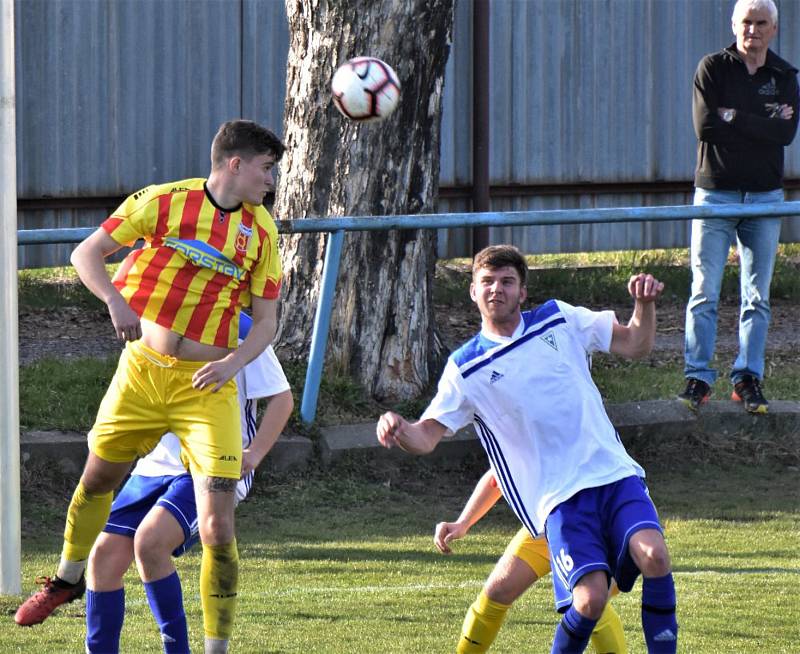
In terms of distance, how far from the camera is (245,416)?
6020mm

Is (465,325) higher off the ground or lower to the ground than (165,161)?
lower

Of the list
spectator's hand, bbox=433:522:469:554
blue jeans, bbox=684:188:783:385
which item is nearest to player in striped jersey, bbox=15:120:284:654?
spectator's hand, bbox=433:522:469:554

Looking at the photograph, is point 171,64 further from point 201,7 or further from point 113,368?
point 113,368

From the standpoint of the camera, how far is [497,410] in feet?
17.5

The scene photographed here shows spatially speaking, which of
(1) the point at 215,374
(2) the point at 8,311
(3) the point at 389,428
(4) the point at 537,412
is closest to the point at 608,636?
(4) the point at 537,412

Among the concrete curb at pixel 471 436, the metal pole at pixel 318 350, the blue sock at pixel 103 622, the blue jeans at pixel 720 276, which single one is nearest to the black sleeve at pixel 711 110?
the blue jeans at pixel 720 276

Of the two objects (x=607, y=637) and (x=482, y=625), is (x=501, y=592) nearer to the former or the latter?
(x=482, y=625)

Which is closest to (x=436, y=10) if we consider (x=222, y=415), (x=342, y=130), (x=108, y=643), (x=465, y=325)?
(x=342, y=130)

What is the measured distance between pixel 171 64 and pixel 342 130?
9.19 feet

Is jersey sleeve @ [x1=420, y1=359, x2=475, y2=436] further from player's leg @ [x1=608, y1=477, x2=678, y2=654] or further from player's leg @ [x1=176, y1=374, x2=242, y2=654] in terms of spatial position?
player's leg @ [x1=176, y1=374, x2=242, y2=654]

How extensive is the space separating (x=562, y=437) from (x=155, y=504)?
145 cm

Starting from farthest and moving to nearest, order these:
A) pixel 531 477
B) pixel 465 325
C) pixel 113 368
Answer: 1. pixel 465 325
2. pixel 113 368
3. pixel 531 477

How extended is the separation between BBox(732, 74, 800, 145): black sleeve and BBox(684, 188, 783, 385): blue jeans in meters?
0.31

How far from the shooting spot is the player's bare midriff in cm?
559
